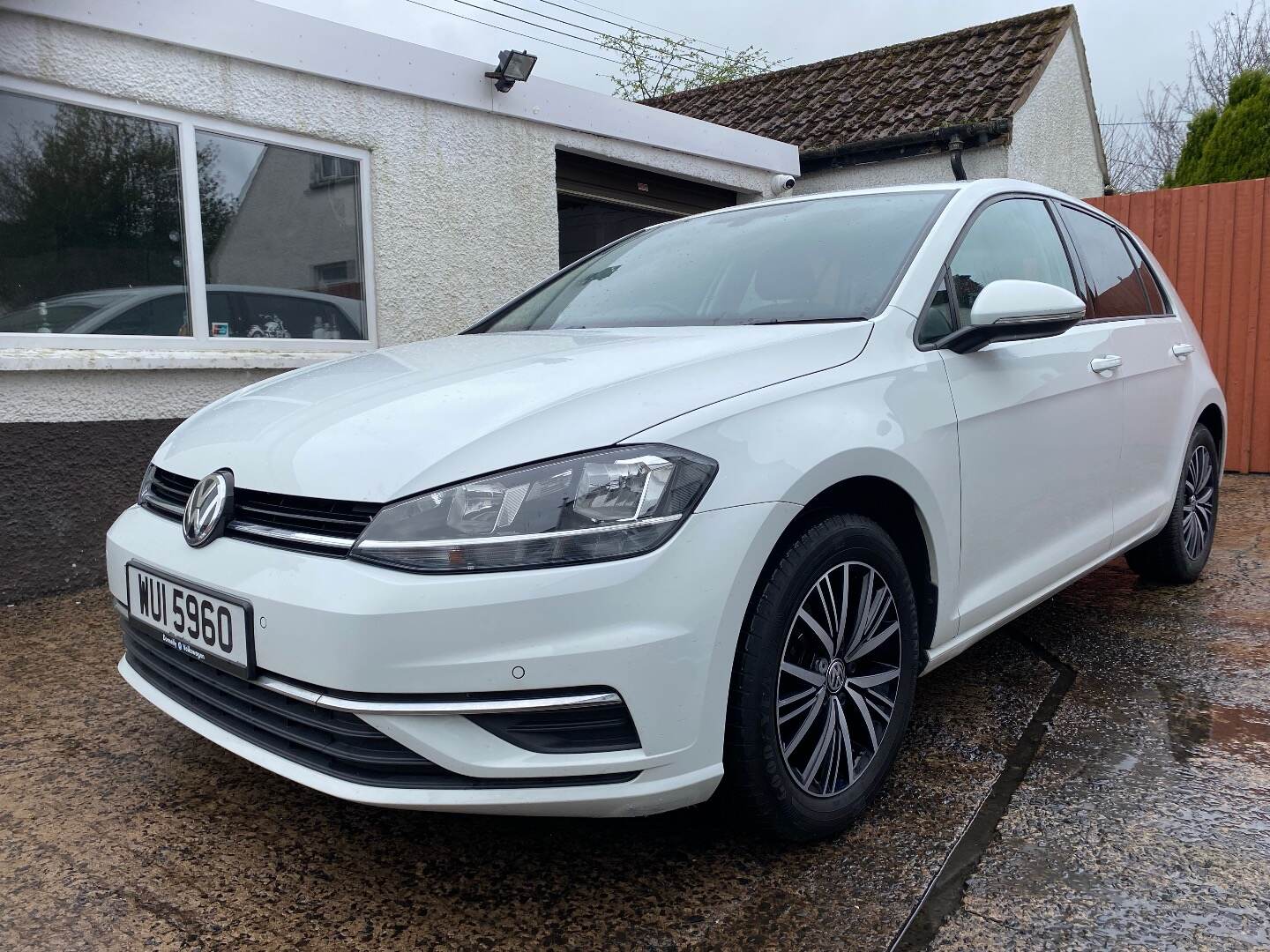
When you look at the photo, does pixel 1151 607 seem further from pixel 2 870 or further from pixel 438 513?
pixel 2 870

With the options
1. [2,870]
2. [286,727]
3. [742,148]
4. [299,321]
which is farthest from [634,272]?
[742,148]

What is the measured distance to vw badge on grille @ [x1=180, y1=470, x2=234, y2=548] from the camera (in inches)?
82.5

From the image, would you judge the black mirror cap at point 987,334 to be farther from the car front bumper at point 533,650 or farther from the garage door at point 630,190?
the garage door at point 630,190

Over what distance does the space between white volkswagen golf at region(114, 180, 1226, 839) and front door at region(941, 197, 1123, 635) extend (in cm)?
1

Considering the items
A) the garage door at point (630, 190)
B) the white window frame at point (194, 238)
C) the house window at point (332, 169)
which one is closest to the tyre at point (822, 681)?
the white window frame at point (194, 238)

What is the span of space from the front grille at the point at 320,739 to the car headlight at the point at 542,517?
0.33m

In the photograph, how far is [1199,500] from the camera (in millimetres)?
4344

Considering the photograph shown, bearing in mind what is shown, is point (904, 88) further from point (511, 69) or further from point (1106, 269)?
point (1106, 269)

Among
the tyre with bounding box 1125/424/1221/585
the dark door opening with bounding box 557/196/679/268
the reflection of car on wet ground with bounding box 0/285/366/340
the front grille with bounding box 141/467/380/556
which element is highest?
the dark door opening with bounding box 557/196/679/268

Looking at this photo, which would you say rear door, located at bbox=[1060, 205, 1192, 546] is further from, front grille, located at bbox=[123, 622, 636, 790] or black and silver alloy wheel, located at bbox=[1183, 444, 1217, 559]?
front grille, located at bbox=[123, 622, 636, 790]

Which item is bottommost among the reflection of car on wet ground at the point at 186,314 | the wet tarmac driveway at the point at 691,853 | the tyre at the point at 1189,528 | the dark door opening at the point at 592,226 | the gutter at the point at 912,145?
the wet tarmac driveway at the point at 691,853

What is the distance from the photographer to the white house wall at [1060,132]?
10.0m

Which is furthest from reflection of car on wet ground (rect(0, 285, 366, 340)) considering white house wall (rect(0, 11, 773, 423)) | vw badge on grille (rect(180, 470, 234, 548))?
vw badge on grille (rect(180, 470, 234, 548))

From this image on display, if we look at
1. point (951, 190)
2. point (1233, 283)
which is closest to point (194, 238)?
point (951, 190)
